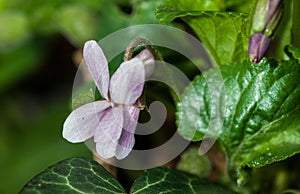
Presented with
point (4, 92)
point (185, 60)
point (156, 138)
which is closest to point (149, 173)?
point (185, 60)

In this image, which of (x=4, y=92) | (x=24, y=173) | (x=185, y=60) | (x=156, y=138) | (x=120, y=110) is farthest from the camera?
(x=4, y=92)

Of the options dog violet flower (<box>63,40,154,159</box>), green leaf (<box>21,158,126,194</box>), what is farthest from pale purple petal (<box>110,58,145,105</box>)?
green leaf (<box>21,158,126,194</box>)

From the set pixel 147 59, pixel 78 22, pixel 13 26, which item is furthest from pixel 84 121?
pixel 13 26

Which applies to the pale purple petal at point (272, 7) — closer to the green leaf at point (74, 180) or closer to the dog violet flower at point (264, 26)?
the dog violet flower at point (264, 26)

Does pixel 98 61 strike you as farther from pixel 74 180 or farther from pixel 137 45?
pixel 74 180

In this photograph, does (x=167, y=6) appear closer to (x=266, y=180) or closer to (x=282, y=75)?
(x=282, y=75)

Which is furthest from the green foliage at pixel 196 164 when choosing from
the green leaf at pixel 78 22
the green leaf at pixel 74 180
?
the green leaf at pixel 78 22
